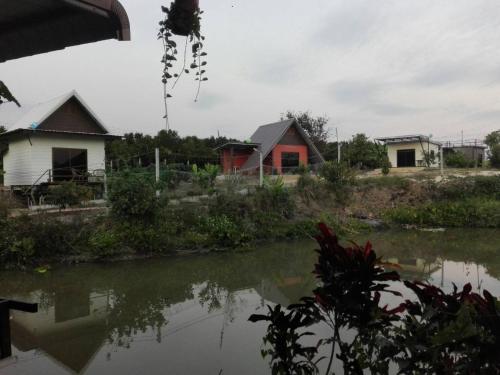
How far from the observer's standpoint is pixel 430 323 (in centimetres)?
199

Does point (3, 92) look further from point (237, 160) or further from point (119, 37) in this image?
point (237, 160)

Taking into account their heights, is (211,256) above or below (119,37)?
below

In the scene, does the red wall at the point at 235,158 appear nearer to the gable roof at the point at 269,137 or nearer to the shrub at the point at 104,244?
the gable roof at the point at 269,137

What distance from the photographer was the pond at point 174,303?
4.01 metres

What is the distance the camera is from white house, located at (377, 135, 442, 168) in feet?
88.3

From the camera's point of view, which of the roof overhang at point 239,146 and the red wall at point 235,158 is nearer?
the roof overhang at point 239,146

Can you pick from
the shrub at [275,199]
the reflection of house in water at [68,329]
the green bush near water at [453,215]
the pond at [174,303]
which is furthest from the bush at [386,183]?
the reflection of house in water at [68,329]

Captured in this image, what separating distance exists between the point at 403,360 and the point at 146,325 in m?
3.82

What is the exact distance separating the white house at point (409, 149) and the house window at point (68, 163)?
786 inches

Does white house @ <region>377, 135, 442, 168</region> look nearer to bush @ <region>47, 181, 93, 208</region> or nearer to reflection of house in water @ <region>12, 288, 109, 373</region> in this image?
bush @ <region>47, 181, 93, 208</region>

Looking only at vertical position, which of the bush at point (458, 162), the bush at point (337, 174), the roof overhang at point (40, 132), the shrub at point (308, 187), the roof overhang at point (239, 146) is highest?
the roof overhang at point (239, 146)

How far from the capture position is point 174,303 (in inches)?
239

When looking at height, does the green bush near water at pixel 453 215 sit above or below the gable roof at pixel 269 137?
below

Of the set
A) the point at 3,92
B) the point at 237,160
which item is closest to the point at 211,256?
the point at 3,92
